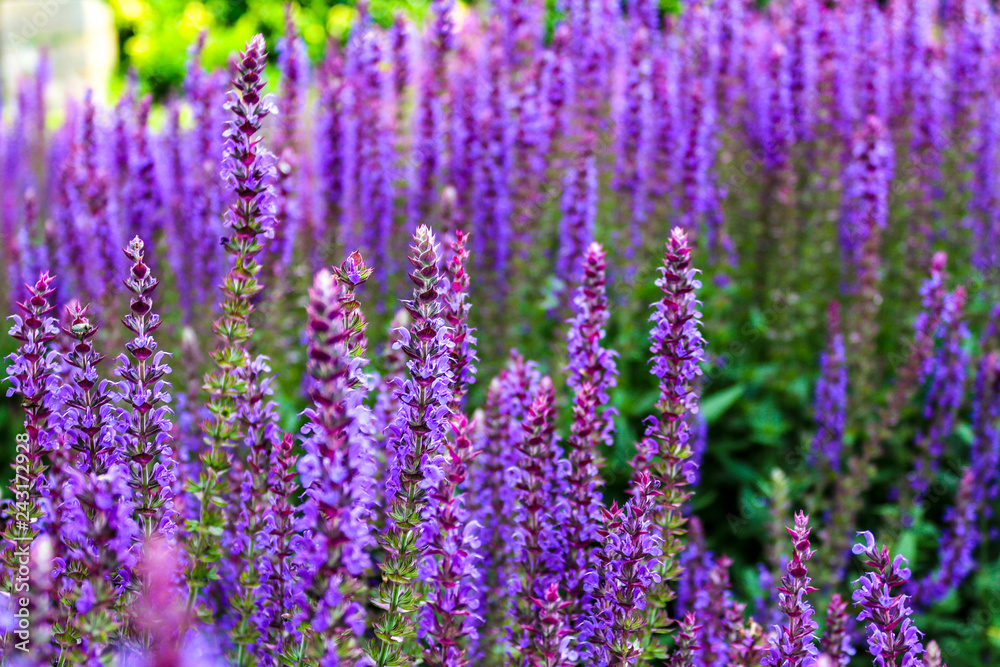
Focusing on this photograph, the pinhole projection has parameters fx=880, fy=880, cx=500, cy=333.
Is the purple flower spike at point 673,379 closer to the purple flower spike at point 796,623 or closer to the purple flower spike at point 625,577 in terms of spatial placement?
the purple flower spike at point 625,577

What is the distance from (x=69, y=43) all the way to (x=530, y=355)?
10.4 m

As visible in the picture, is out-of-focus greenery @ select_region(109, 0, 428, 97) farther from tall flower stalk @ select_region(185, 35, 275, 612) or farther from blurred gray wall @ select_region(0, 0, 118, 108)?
tall flower stalk @ select_region(185, 35, 275, 612)

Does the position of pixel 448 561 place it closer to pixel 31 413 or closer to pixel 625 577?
pixel 625 577

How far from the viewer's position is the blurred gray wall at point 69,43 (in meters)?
11.7

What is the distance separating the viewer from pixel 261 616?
6.77 ft

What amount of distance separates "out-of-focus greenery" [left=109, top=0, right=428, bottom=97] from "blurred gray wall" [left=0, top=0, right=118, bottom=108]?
780mm

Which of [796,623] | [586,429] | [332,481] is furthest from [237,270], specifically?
[796,623]

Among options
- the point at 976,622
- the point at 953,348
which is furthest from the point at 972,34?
the point at 976,622

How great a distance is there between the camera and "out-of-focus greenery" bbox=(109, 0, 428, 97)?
13.5m

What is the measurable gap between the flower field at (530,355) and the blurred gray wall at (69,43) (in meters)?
5.69

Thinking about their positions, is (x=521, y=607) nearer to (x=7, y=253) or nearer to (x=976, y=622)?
(x=976, y=622)

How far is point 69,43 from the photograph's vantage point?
480 inches

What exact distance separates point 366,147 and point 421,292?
11.1ft

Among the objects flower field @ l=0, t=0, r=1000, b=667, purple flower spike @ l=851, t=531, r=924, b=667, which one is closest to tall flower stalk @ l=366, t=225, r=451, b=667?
flower field @ l=0, t=0, r=1000, b=667
